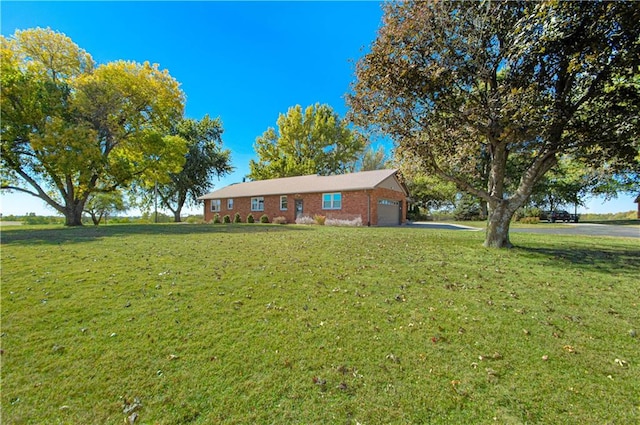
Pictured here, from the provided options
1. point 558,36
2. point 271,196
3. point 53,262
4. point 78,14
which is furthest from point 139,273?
point 271,196

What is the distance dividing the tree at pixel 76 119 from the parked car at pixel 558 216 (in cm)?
3900

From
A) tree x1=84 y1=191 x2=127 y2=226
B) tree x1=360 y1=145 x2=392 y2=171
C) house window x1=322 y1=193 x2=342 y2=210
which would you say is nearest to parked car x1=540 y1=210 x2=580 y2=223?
tree x1=360 y1=145 x2=392 y2=171

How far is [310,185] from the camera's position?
25.1 m

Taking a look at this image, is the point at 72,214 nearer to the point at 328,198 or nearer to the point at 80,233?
the point at 80,233

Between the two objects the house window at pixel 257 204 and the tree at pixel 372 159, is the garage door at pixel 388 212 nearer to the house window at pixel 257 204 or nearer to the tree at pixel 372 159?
the house window at pixel 257 204

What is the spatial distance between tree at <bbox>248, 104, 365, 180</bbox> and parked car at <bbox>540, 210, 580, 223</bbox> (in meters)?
23.3

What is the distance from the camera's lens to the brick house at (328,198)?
69.9 ft

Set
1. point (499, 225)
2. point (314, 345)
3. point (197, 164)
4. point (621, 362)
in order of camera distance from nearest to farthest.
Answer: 1. point (621, 362)
2. point (314, 345)
3. point (499, 225)
4. point (197, 164)

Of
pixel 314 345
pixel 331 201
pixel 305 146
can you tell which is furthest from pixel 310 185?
pixel 314 345

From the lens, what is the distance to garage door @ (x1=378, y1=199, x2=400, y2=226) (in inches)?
877

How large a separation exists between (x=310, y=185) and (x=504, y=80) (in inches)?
711

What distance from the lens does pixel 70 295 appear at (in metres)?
4.59

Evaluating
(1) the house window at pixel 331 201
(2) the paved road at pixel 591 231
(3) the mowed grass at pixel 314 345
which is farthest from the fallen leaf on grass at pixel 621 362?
(1) the house window at pixel 331 201

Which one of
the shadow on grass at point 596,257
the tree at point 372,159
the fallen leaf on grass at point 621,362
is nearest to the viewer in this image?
the fallen leaf on grass at point 621,362
